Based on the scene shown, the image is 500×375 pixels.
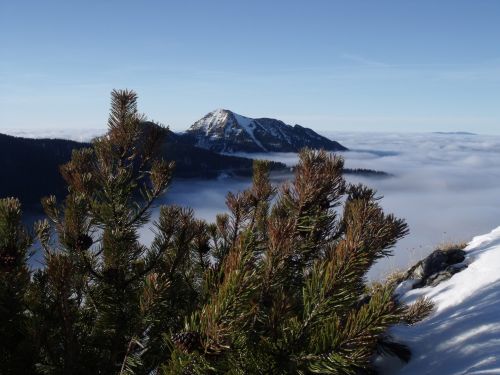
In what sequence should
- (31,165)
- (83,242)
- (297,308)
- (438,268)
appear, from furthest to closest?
(31,165) < (438,268) < (83,242) < (297,308)

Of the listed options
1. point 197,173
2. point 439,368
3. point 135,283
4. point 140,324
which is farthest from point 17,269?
point 197,173

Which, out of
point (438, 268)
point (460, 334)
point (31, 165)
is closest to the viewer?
point (460, 334)

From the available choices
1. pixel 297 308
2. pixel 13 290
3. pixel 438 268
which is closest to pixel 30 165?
pixel 438 268

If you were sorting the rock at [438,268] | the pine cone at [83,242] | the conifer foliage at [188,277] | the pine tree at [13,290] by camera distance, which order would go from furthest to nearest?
the rock at [438,268] → the pine cone at [83,242] → the pine tree at [13,290] → the conifer foliage at [188,277]

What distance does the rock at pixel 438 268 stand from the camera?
24.1 ft

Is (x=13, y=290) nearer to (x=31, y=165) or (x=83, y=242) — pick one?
(x=83, y=242)

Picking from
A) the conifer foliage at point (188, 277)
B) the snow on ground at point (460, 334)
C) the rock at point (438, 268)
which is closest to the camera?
the conifer foliage at point (188, 277)

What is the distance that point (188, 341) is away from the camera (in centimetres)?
164

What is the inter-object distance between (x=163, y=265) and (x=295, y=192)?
138cm

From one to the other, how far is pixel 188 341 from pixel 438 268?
7.50 metres

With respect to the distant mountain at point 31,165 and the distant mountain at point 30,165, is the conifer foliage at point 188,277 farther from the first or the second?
the distant mountain at point 30,165

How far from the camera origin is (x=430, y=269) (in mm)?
8117

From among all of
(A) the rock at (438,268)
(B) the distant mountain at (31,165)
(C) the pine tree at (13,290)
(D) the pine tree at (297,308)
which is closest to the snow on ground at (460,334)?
(D) the pine tree at (297,308)

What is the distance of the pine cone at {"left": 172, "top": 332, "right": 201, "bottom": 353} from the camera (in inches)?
64.2
